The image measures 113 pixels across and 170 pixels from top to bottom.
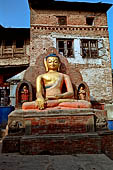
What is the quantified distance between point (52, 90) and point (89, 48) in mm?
10366

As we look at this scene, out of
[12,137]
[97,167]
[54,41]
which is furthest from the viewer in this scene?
[54,41]

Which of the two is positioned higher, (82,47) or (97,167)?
(82,47)

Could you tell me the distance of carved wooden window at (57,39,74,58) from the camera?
13258 millimetres

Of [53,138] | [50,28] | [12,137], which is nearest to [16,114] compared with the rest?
[12,137]

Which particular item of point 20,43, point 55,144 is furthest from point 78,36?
point 55,144

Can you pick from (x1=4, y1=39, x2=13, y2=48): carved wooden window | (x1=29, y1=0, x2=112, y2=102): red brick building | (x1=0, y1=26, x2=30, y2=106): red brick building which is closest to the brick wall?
(x1=29, y1=0, x2=112, y2=102): red brick building

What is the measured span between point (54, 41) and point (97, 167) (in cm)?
1232

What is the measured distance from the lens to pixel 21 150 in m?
3.05

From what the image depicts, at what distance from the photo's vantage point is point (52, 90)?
4531 mm

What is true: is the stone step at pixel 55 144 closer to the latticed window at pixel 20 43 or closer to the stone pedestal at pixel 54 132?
the stone pedestal at pixel 54 132

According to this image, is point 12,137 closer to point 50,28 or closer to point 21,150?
point 21,150

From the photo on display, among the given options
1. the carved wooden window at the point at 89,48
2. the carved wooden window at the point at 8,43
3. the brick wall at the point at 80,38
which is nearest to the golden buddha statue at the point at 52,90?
the brick wall at the point at 80,38

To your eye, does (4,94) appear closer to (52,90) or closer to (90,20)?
(52,90)

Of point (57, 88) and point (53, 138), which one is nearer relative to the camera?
point (53, 138)
